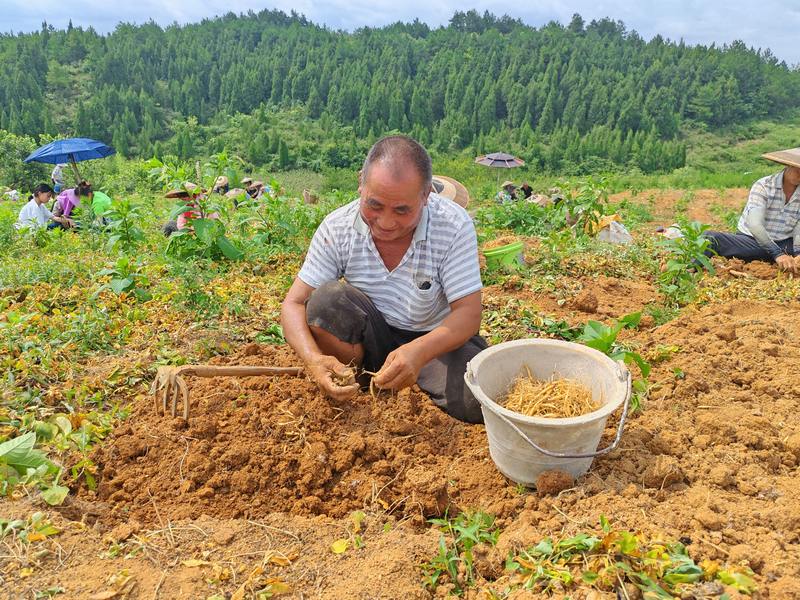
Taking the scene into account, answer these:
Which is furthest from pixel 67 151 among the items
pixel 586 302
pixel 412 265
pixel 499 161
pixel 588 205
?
pixel 499 161

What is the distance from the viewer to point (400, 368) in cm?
229

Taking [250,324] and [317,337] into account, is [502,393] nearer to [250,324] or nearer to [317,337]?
[317,337]

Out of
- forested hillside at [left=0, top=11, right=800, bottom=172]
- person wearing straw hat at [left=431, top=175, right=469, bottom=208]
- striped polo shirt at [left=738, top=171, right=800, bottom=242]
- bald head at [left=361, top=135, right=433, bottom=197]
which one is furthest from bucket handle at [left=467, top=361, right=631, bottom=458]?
forested hillside at [left=0, top=11, right=800, bottom=172]

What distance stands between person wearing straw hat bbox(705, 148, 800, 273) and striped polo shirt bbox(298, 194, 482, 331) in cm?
387

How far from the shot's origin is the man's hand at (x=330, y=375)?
230 centimetres

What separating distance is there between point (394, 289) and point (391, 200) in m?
0.52

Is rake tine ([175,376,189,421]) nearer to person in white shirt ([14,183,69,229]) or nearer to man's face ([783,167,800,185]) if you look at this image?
man's face ([783,167,800,185])

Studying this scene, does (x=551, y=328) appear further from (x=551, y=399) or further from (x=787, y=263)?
(x=787, y=263)

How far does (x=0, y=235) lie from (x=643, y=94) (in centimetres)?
5247

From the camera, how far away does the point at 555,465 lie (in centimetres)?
204

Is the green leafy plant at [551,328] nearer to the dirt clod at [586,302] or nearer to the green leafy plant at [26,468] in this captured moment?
the dirt clod at [586,302]

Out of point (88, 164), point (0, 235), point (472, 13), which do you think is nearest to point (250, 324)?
point (0, 235)

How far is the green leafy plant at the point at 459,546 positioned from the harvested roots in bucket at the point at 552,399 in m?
0.42

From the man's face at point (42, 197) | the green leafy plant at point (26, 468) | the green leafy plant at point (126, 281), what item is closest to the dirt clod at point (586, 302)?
the green leafy plant at point (126, 281)
